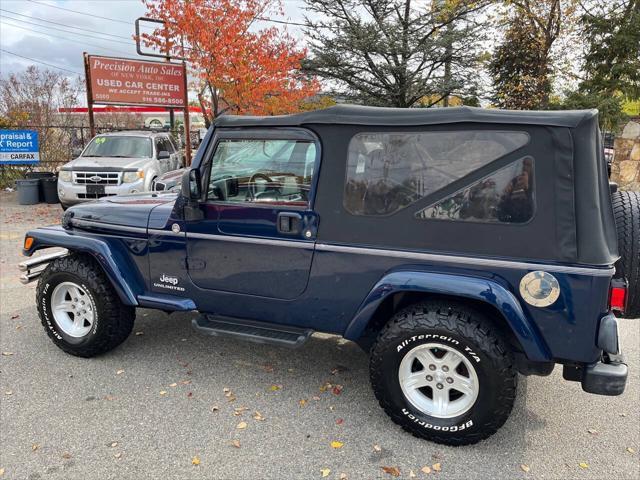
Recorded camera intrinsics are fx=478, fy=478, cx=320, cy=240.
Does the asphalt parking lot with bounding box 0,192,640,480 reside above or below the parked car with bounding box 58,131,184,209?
below

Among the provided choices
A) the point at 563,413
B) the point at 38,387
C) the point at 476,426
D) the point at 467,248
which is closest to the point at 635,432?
the point at 563,413

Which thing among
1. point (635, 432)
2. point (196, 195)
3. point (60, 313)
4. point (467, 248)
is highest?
point (196, 195)

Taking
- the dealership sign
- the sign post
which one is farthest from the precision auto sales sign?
the dealership sign

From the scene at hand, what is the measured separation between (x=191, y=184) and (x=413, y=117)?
61.1 inches

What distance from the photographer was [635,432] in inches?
118

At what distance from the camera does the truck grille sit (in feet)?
31.6

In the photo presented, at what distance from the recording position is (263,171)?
3.24 metres

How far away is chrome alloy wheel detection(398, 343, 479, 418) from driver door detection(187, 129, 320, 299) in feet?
2.80

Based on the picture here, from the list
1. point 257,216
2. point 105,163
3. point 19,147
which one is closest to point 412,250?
point 257,216

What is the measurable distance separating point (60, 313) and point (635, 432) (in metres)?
4.27

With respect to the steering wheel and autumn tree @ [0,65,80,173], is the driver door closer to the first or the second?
the steering wheel

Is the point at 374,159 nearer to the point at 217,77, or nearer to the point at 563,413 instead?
the point at 563,413

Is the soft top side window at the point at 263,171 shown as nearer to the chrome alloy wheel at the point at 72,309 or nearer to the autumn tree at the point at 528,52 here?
the chrome alloy wheel at the point at 72,309

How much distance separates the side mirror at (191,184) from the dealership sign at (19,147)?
40.7 ft
